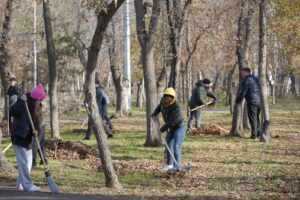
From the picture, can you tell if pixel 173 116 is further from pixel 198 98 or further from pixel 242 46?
pixel 198 98

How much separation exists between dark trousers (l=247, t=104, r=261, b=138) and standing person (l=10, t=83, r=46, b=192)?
10.5 m

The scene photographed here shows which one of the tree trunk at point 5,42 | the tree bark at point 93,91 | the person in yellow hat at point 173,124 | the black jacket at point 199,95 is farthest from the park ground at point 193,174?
the tree trunk at point 5,42

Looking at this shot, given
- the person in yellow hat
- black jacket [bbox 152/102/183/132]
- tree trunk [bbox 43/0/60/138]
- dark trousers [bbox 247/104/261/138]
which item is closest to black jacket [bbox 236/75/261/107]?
dark trousers [bbox 247/104/261/138]

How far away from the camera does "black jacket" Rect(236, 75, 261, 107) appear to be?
2130cm

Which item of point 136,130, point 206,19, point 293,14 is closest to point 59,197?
point 293,14

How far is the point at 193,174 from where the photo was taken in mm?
14766

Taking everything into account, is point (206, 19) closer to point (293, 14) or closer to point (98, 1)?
point (293, 14)

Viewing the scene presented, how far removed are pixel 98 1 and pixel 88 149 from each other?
21.2 feet

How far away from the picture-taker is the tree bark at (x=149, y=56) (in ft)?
62.4

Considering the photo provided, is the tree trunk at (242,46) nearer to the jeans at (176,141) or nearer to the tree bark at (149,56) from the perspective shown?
the tree bark at (149,56)

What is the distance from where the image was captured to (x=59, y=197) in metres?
10.9

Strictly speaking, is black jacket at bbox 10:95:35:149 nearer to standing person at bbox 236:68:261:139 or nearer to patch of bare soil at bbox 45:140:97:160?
patch of bare soil at bbox 45:140:97:160

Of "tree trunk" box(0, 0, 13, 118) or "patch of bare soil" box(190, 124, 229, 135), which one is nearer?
"patch of bare soil" box(190, 124, 229, 135)

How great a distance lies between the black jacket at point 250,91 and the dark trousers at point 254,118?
0.44ft
